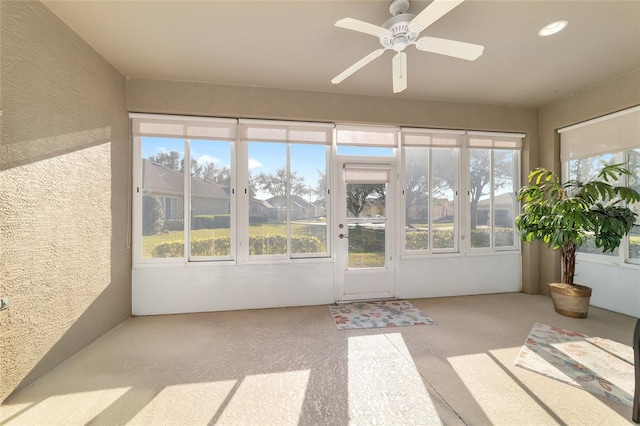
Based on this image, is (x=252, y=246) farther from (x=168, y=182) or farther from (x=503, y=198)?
(x=503, y=198)

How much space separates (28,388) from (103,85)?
2632 millimetres

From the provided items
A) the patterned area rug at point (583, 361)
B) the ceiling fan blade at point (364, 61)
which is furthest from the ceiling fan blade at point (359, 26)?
the patterned area rug at point (583, 361)

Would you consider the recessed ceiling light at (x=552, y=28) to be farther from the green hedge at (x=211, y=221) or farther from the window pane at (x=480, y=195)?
the green hedge at (x=211, y=221)

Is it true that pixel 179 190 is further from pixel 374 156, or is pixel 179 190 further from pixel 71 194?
pixel 374 156

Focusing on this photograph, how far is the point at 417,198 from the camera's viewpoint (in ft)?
12.5

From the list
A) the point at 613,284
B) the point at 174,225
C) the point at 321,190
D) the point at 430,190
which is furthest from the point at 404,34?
the point at 613,284

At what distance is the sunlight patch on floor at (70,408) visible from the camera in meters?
1.56

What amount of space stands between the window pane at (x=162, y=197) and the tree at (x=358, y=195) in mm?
2147

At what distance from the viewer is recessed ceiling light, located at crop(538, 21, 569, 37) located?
7.15 feet

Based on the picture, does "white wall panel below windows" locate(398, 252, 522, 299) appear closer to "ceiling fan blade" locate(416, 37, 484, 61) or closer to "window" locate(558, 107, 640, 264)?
"window" locate(558, 107, 640, 264)

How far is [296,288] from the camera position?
347 cm

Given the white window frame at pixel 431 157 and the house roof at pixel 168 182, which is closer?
the house roof at pixel 168 182

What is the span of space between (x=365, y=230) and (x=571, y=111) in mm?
3152


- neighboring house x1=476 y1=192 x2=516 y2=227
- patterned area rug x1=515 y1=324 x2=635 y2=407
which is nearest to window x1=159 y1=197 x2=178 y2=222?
patterned area rug x1=515 y1=324 x2=635 y2=407
